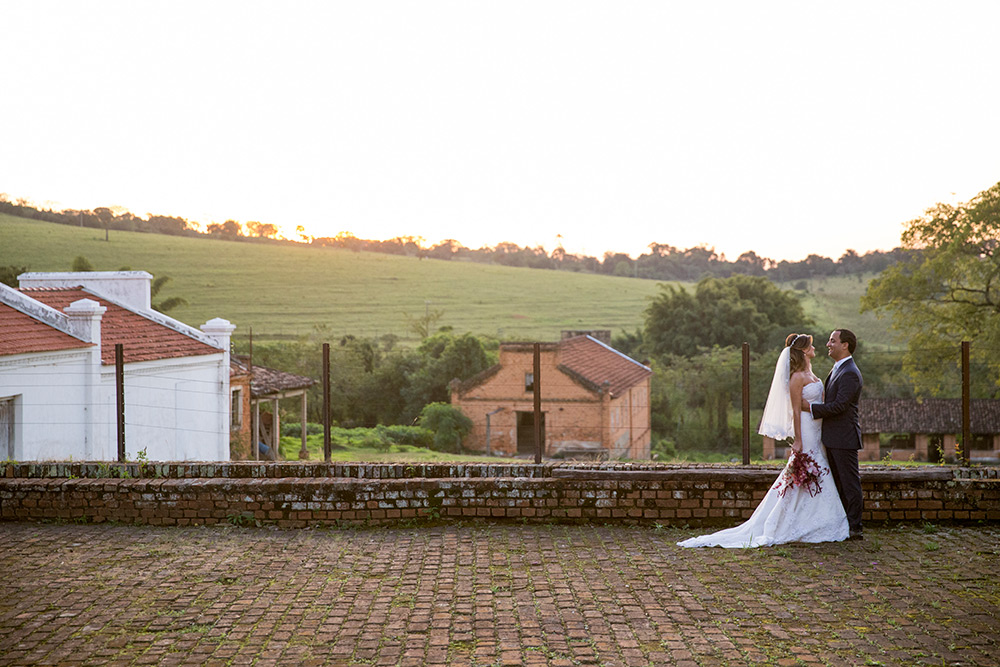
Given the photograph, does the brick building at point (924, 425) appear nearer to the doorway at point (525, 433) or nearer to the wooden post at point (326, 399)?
the doorway at point (525, 433)

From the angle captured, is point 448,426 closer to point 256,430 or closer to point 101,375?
point 256,430

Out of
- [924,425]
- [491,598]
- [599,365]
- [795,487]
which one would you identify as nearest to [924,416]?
[924,425]

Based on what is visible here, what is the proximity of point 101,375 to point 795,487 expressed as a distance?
12838 millimetres

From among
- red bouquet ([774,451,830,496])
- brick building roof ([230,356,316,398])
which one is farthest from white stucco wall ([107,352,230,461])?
red bouquet ([774,451,830,496])

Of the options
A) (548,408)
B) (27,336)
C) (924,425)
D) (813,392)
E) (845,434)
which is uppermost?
(27,336)

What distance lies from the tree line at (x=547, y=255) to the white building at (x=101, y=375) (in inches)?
2246

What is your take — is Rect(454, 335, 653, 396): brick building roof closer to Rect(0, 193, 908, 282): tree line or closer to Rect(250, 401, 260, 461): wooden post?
Rect(250, 401, 260, 461): wooden post

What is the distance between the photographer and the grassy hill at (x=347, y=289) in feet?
203

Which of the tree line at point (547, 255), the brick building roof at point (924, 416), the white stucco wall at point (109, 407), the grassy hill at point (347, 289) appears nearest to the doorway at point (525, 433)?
the white stucco wall at point (109, 407)

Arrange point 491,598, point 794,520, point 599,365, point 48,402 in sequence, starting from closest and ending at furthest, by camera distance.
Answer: point 491,598, point 794,520, point 48,402, point 599,365

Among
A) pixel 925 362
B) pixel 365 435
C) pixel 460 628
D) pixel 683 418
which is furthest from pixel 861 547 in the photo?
pixel 683 418

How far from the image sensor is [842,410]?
665cm

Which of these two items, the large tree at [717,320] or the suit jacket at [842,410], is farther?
the large tree at [717,320]

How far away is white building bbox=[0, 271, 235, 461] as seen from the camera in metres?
13.7
